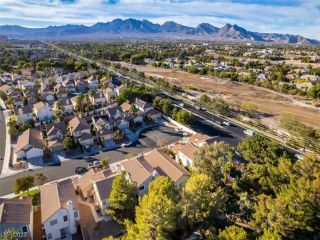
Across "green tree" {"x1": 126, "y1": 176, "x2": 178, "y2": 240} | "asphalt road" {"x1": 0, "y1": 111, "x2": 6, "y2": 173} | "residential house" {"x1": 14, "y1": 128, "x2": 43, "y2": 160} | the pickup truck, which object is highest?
"green tree" {"x1": 126, "y1": 176, "x2": 178, "y2": 240}

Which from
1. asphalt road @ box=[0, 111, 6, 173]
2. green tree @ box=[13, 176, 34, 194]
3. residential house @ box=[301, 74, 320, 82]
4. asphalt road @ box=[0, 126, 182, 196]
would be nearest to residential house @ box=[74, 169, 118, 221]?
asphalt road @ box=[0, 126, 182, 196]

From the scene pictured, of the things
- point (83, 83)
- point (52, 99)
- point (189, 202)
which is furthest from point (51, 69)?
point (189, 202)

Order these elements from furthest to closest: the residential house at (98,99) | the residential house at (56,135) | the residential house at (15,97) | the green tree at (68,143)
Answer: the residential house at (98,99) < the residential house at (15,97) < the residential house at (56,135) < the green tree at (68,143)

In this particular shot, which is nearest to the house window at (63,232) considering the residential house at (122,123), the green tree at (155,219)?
the green tree at (155,219)

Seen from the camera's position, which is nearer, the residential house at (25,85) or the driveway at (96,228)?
the driveway at (96,228)

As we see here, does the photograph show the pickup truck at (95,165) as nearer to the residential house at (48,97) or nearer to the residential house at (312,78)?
the residential house at (48,97)

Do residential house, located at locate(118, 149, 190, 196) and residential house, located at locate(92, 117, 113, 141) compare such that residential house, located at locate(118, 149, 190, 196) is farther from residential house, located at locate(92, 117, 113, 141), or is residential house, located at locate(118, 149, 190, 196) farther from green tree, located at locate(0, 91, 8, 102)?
green tree, located at locate(0, 91, 8, 102)
